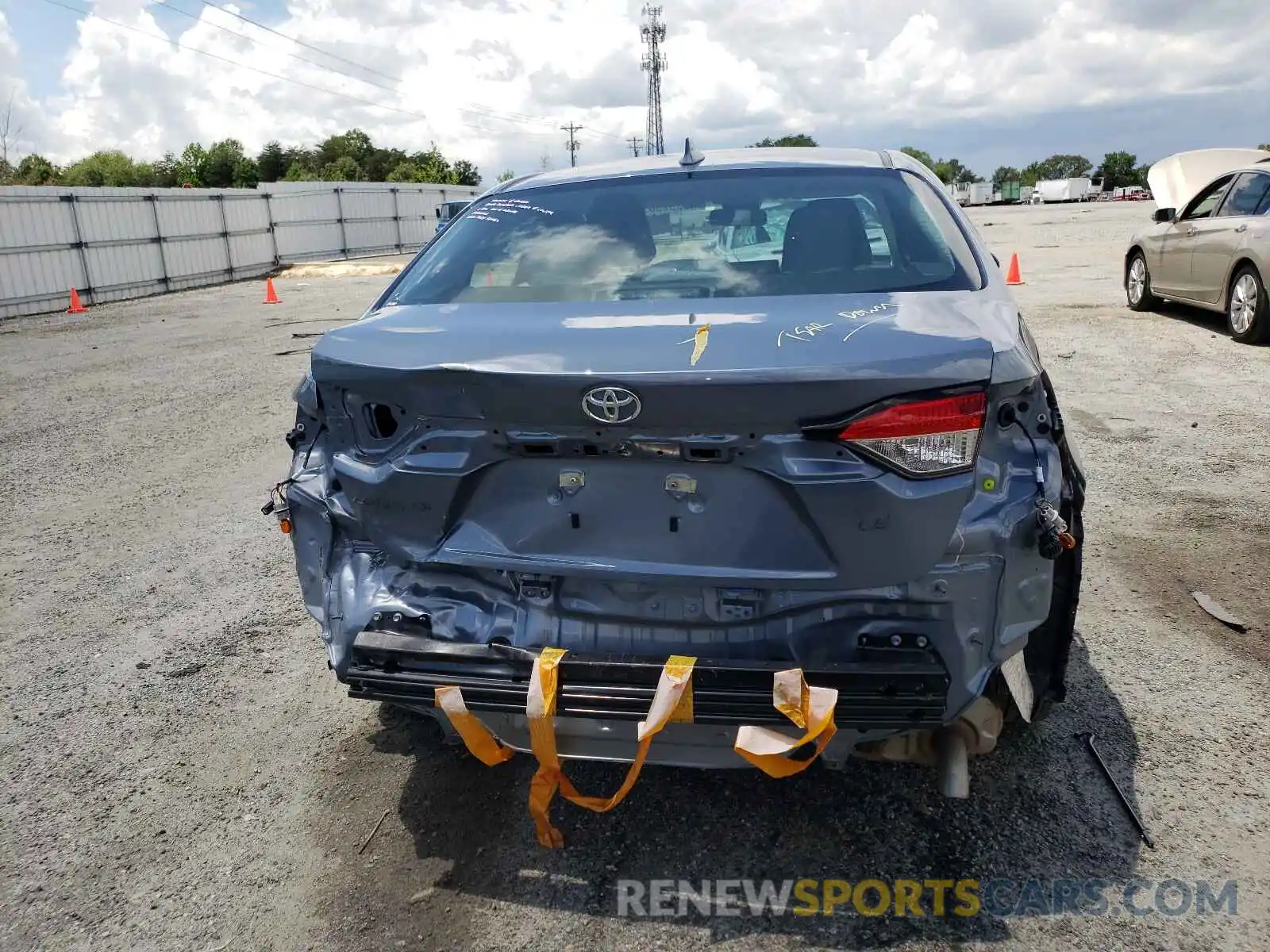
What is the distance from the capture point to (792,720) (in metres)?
2.25

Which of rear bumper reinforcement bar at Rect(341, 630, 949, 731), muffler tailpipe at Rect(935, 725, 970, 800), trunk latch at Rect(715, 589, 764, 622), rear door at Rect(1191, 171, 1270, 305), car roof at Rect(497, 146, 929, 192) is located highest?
car roof at Rect(497, 146, 929, 192)

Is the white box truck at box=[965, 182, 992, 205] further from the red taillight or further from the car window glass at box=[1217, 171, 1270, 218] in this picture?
the red taillight

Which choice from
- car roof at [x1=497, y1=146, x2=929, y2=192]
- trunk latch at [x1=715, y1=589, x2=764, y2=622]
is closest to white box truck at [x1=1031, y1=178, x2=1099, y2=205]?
car roof at [x1=497, y1=146, x2=929, y2=192]

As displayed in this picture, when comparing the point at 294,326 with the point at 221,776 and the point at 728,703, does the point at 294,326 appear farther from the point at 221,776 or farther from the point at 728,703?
the point at 728,703

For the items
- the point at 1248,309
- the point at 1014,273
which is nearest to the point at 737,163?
the point at 1248,309

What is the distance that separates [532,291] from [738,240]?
68 cm

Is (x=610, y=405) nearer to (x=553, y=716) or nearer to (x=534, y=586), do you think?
(x=534, y=586)

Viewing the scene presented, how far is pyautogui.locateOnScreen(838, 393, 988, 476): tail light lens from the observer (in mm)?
2143

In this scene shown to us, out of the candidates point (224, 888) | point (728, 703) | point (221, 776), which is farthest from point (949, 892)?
point (221, 776)

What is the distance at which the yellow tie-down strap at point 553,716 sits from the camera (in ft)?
7.52

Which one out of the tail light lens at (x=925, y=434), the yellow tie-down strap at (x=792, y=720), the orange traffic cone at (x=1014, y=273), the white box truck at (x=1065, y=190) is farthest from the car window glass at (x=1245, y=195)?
the white box truck at (x=1065, y=190)

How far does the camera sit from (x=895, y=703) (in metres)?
2.25

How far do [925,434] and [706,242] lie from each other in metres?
1.23

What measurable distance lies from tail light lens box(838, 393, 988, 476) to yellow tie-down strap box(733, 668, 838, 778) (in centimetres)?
55
